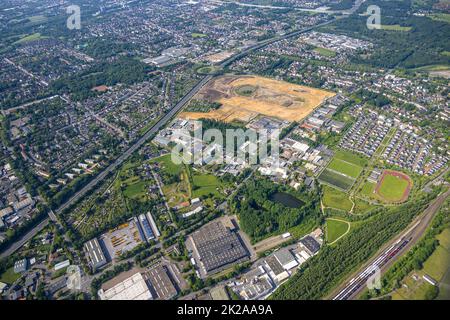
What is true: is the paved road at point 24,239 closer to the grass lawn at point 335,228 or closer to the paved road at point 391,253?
the grass lawn at point 335,228

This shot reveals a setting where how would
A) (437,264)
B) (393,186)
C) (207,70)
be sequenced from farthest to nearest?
(207,70) < (393,186) < (437,264)

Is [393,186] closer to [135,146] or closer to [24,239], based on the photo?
[135,146]

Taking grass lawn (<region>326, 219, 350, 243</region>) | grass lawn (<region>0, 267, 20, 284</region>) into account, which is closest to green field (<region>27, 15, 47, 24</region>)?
grass lawn (<region>0, 267, 20, 284</region>)

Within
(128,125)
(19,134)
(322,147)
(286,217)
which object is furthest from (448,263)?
(19,134)

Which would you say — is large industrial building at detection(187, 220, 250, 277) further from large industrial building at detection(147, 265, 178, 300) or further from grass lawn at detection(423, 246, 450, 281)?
grass lawn at detection(423, 246, 450, 281)

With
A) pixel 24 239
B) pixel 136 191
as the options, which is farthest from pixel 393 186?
pixel 24 239
